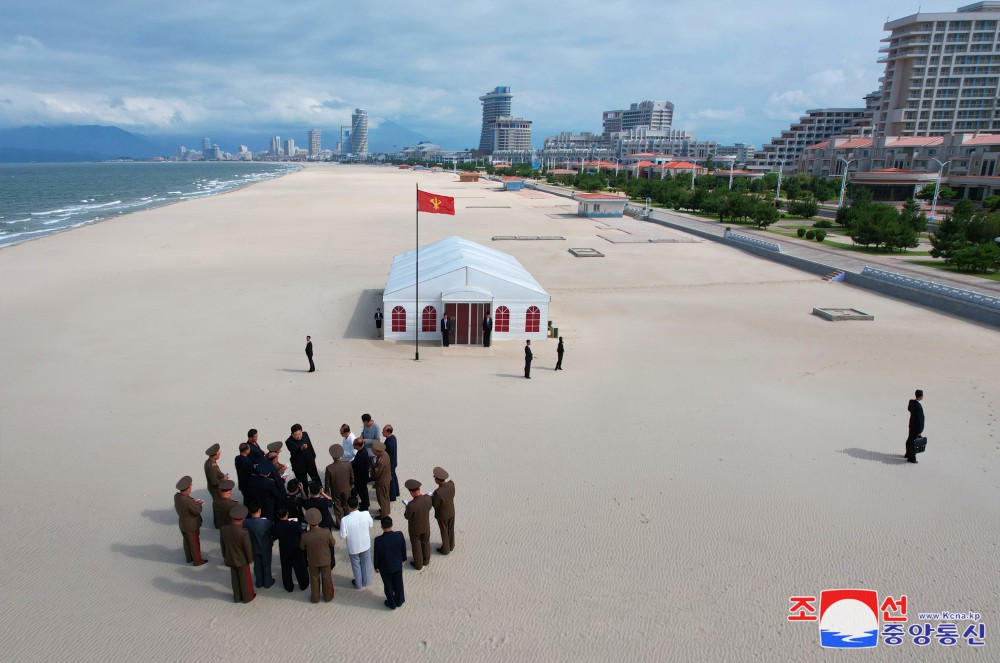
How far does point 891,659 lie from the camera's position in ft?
22.2

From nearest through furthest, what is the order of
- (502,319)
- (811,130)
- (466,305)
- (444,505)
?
(444,505), (466,305), (502,319), (811,130)

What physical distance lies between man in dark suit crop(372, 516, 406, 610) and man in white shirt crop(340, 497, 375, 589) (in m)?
0.29

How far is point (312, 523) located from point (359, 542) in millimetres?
623

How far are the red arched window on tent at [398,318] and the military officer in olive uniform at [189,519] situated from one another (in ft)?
35.4

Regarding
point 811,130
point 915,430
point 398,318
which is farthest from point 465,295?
point 811,130

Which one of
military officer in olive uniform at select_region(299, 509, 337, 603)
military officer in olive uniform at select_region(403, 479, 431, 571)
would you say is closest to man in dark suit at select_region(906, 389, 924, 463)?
military officer in olive uniform at select_region(403, 479, 431, 571)

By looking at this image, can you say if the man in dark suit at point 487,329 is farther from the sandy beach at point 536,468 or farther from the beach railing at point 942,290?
the beach railing at point 942,290

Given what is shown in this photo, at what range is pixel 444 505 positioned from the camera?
7793 millimetres

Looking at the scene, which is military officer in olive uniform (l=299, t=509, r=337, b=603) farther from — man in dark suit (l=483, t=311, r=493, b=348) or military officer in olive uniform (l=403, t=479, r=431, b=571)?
man in dark suit (l=483, t=311, r=493, b=348)

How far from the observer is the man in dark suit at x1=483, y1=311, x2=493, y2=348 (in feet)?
58.6

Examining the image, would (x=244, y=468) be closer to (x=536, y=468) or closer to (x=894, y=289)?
(x=536, y=468)

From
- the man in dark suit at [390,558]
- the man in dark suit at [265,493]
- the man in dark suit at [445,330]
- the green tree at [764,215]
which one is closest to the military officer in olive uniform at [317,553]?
the man in dark suit at [390,558]

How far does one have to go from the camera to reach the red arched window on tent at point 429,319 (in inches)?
723

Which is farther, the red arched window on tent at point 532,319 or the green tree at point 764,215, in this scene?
the green tree at point 764,215
